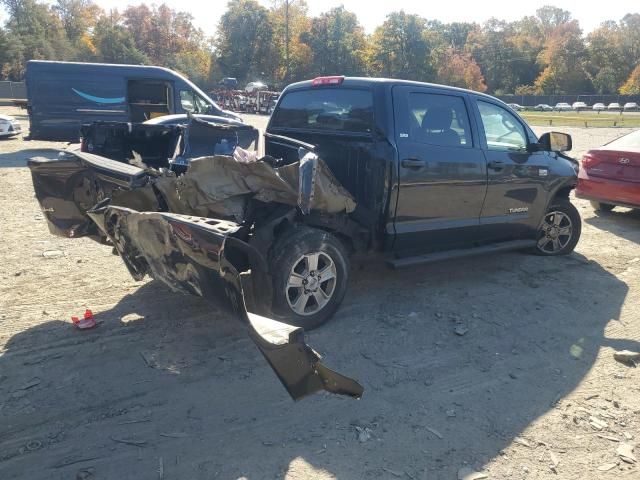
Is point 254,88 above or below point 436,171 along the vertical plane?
above

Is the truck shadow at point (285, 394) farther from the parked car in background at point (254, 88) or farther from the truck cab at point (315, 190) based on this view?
the parked car in background at point (254, 88)

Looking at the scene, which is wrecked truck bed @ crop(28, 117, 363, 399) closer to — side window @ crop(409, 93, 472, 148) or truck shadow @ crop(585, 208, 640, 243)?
side window @ crop(409, 93, 472, 148)

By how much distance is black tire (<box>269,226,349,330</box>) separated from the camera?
3.90m

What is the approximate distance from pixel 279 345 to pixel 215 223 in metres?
0.97

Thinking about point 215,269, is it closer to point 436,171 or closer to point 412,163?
point 412,163

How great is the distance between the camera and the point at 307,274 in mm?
4078

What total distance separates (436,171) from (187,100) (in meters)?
10.7

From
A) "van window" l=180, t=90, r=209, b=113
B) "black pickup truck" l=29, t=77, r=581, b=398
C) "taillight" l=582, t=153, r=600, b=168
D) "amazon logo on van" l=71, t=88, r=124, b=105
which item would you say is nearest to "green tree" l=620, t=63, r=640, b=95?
"van window" l=180, t=90, r=209, b=113

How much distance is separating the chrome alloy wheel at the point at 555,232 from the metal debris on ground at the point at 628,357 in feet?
8.24

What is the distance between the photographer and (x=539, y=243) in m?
6.32

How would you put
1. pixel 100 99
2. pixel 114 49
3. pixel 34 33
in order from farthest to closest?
pixel 114 49, pixel 34 33, pixel 100 99

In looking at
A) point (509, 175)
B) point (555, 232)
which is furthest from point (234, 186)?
point (555, 232)

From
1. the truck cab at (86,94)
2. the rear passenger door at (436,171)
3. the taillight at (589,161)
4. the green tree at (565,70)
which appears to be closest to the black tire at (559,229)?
the rear passenger door at (436,171)

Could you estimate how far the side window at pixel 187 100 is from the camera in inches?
544
